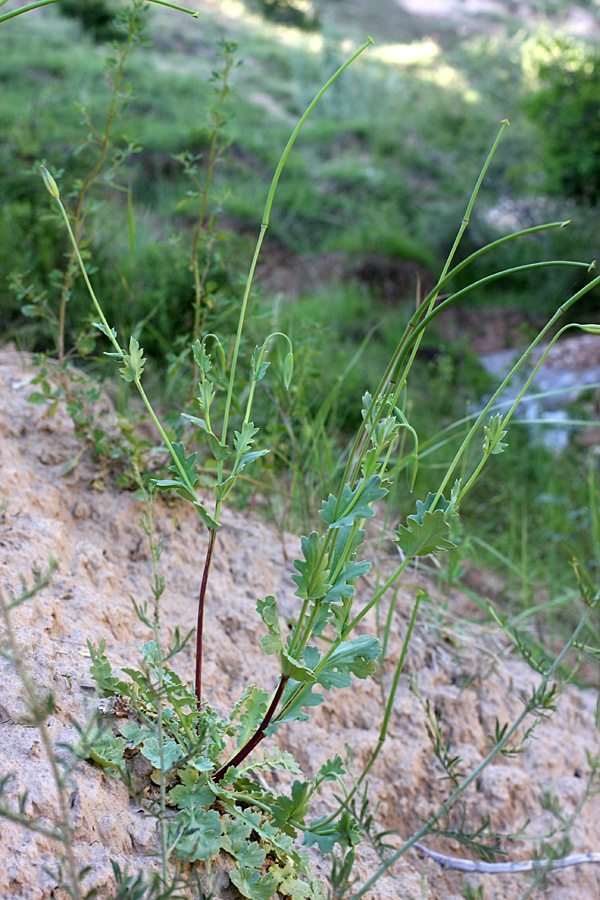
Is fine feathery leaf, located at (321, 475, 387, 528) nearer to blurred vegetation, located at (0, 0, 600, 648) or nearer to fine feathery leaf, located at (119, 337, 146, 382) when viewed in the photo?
fine feathery leaf, located at (119, 337, 146, 382)

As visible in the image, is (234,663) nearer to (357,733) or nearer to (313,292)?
(357,733)

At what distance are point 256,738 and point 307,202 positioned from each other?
7380 millimetres

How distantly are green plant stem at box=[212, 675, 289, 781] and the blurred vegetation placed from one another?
750mm

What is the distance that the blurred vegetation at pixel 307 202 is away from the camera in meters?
2.01

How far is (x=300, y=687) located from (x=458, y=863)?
0.51m

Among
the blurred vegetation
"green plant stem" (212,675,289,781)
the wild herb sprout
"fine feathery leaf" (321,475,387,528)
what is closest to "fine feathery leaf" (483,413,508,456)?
the wild herb sprout

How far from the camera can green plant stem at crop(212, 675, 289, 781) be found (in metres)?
0.89

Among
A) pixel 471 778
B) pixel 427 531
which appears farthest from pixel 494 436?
pixel 471 778

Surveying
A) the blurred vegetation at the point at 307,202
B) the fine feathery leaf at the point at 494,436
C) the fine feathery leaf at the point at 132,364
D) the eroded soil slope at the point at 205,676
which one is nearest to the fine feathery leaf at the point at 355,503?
the fine feathery leaf at the point at 494,436

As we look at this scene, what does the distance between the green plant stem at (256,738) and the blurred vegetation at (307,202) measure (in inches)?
→ 29.5

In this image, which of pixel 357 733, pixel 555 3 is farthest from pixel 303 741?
pixel 555 3

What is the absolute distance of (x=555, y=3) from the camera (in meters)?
27.2

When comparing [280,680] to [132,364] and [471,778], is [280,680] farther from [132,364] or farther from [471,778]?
[132,364]

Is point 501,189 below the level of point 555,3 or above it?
below
